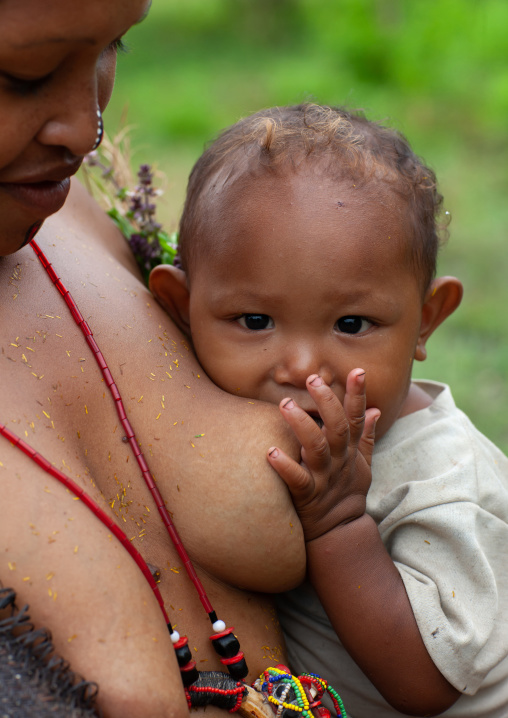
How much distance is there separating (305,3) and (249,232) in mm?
8616

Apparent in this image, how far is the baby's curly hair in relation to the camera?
2.12m

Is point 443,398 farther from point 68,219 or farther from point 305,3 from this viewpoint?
point 305,3

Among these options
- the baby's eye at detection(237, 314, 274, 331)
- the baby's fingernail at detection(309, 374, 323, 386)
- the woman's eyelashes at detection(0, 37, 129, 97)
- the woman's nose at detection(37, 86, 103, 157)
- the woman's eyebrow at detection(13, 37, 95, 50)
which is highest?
the woman's eyebrow at detection(13, 37, 95, 50)

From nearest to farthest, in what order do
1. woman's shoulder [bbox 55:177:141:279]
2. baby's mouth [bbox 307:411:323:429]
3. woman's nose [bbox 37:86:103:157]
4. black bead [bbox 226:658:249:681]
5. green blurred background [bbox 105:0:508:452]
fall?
woman's nose [bbox 37:86:103:157] < black bead [bbox 226:658:249:681] < baby's mouth [bbox 307:411:323:429] < woman's shoulder [bbox 55:177:141:279] < green blurred background [bbox 105:0:508:452]

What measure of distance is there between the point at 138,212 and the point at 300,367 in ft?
3.60

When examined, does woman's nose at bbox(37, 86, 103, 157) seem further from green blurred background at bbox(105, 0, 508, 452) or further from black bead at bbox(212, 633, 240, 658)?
green blurred background at bbox(105, 0, 508, 452)

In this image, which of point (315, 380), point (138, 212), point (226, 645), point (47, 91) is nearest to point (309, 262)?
point (315, 380)

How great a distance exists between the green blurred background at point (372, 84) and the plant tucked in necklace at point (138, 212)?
98.0 inches

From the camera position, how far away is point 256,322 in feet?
7.02

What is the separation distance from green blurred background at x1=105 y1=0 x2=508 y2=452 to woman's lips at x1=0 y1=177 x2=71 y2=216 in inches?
146

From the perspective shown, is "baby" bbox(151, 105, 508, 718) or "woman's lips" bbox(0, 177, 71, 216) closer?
"woman's lips" bbox(0, 177, 71, 216)

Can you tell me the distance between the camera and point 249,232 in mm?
2096

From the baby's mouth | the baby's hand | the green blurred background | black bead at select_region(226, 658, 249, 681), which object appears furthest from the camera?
the green blurred background

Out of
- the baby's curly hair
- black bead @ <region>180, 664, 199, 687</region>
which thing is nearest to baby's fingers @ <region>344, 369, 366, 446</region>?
the baby's curly hair
